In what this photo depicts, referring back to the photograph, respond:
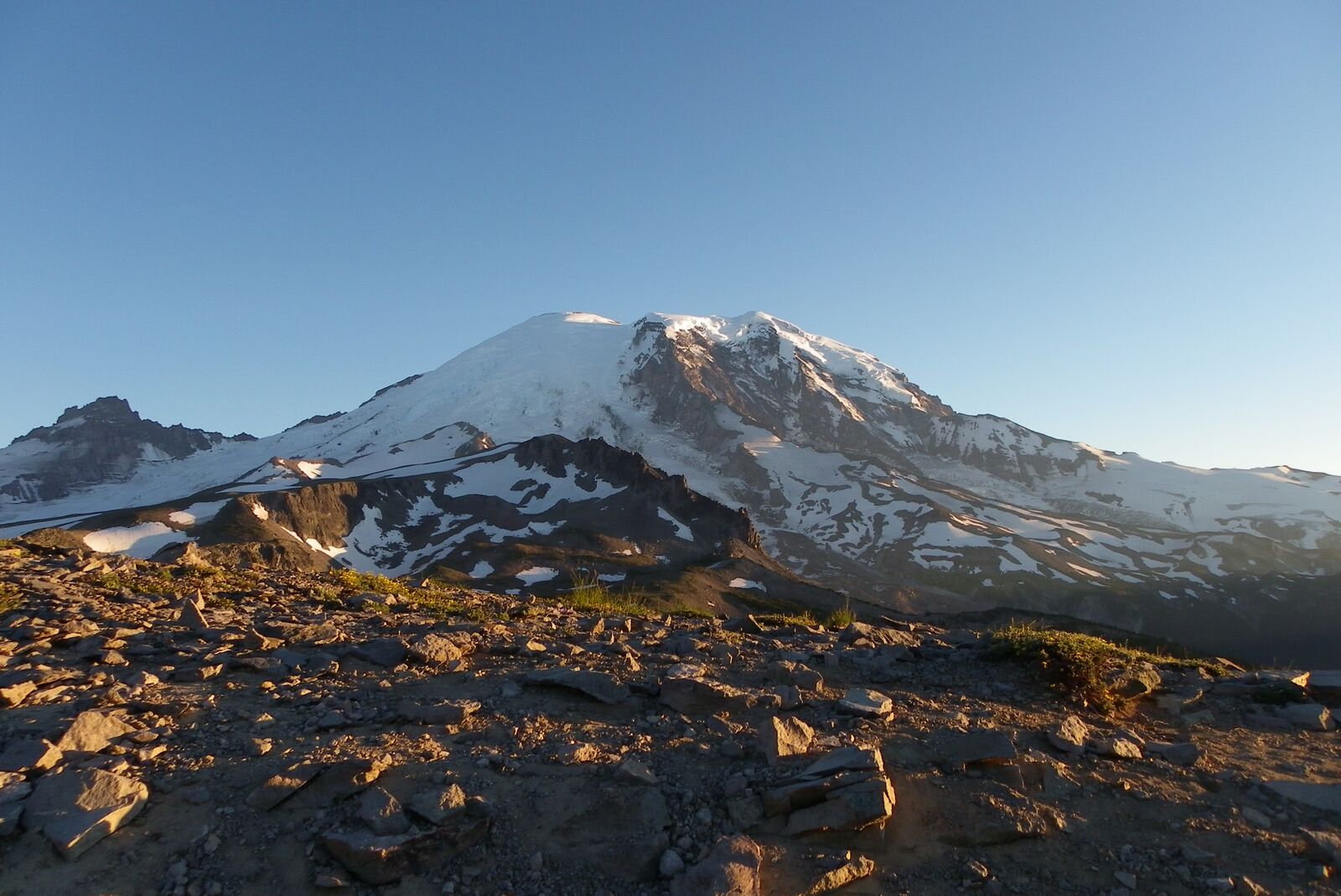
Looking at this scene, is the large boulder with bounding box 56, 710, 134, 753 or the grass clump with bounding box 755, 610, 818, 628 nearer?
the large boulder with bounding box 56, 710, 134, 753

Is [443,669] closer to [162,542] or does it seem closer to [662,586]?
[662,586]

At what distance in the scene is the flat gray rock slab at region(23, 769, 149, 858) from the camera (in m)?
4.60

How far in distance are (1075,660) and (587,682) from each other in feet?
16.1

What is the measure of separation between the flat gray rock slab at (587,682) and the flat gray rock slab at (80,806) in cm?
315

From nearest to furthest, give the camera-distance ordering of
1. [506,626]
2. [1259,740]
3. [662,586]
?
[1259,740] < [506,626] < [662,586]

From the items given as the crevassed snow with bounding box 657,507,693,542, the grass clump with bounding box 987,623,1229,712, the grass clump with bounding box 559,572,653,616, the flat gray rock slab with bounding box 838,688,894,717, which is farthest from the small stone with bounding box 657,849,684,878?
the crevassed snow with bounding box 657,507,693,542

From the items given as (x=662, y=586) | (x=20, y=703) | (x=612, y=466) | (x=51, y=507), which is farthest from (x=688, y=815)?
(x=51, y=507)

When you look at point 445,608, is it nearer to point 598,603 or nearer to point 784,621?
point 598,603

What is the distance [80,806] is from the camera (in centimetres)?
481

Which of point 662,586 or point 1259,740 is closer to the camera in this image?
point 1259,740

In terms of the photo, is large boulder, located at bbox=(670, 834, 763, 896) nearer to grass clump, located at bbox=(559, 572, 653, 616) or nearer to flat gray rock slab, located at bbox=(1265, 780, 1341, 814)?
flat gray rock slab, located at bbox=(1265, 780, 1341, 814)

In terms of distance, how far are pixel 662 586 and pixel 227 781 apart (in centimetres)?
6547

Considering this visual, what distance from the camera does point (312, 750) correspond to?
5.75 meters

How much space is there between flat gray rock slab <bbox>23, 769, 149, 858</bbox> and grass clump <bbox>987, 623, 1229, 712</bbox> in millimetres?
7710
